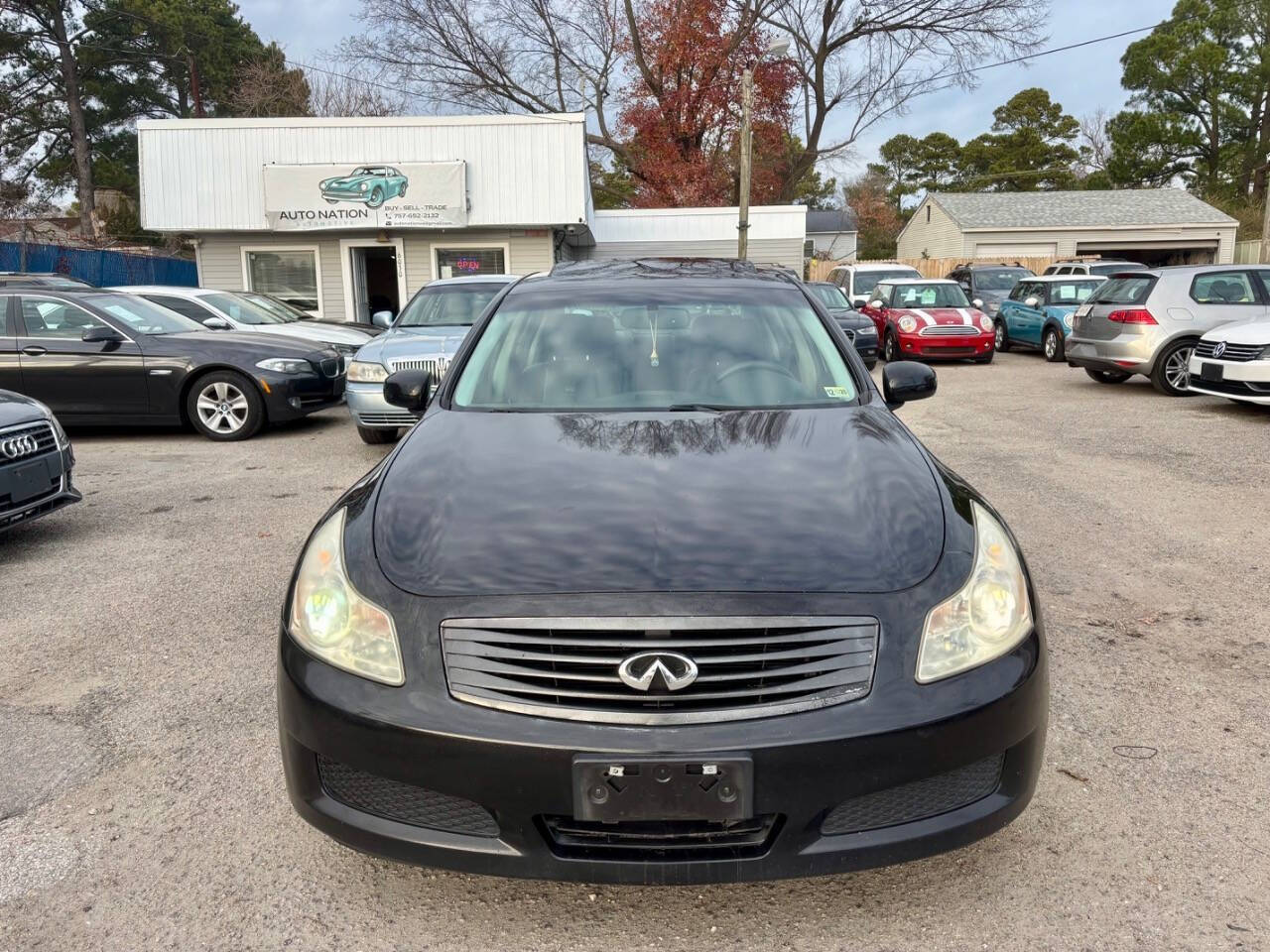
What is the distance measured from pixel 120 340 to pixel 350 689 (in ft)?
27.5

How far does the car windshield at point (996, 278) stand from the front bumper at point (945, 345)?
20.9 ft

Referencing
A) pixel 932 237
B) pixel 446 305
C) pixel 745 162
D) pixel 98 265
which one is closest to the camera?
pixel 446 305

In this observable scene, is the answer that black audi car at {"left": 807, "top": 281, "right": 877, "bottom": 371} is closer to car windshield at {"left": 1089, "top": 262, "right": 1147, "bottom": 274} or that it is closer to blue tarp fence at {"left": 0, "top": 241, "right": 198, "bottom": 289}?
car windshield at {"left": 1089, "top": 262, "right": 1147, "bottom": 274}

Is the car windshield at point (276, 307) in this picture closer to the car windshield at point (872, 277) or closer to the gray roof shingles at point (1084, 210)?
the car windshield at point (872, 277)

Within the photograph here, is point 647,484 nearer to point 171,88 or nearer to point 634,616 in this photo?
point 634,616

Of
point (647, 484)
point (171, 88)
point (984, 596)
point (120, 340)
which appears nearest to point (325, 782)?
point (647, 484)

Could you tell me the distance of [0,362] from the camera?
907 cm

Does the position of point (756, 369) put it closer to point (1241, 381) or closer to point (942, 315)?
point (1241, 381)

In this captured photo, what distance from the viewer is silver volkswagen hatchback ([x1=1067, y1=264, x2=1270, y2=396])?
11.3m

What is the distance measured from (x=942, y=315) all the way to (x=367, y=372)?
10.9 meters

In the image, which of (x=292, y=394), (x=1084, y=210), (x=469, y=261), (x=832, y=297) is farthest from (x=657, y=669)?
(x=1084, y=210)

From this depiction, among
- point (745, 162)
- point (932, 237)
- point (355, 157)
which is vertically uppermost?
point (745, 162)

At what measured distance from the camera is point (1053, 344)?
16.6m

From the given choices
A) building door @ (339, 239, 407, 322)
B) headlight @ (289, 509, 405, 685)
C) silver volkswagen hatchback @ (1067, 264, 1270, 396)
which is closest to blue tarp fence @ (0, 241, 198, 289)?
building door @ (339, 239, 407, 322)
